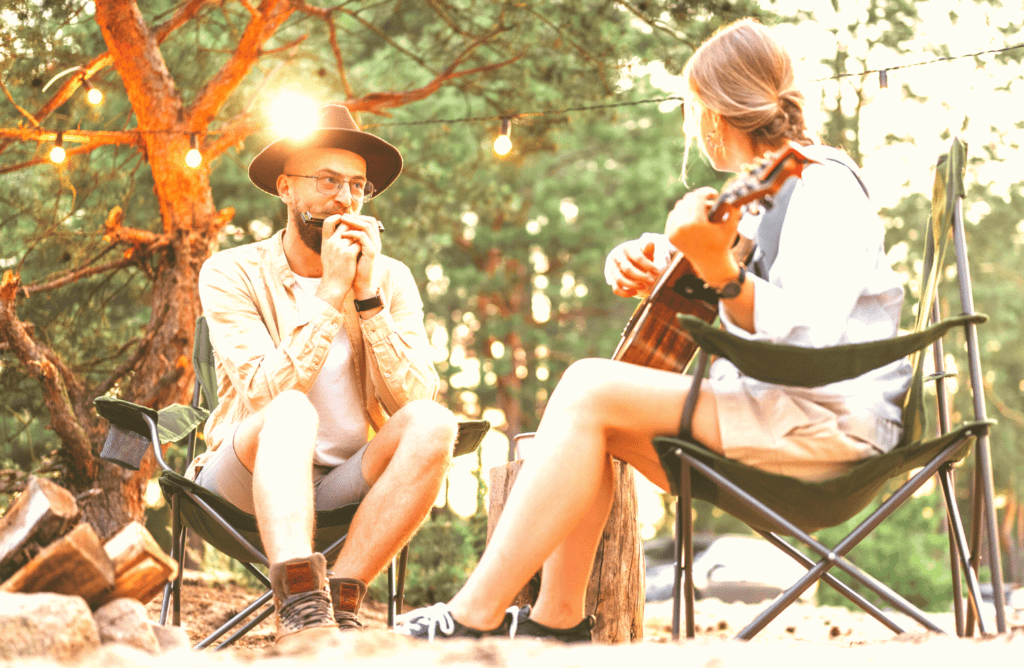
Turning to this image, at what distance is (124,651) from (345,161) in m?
1.69

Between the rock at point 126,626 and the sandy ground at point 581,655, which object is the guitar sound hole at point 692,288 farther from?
the rock at point 126,626

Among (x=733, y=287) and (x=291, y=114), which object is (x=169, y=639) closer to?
(x=733, y=287)

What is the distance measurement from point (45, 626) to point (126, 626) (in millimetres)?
138

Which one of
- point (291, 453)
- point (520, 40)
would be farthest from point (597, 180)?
point (291, 453)

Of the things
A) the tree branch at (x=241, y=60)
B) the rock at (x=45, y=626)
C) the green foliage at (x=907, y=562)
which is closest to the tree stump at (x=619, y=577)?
the rock at (x=45, y=626)

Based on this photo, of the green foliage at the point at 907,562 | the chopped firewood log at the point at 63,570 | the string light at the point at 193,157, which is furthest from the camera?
the green foliage at the point at 907,562

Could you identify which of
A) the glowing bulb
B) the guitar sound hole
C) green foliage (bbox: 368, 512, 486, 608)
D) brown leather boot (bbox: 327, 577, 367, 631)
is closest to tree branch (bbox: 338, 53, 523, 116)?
the glowing bulb

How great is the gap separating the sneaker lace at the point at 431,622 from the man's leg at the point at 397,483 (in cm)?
43

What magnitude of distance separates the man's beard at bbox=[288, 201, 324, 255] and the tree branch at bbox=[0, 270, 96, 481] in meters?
1.86

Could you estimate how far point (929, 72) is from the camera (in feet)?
32.2

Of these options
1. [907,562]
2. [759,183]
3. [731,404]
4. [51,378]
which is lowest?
[907,562]

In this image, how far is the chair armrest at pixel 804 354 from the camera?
1.50m

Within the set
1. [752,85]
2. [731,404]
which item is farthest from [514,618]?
[752,85]

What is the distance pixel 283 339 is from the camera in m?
2.40
